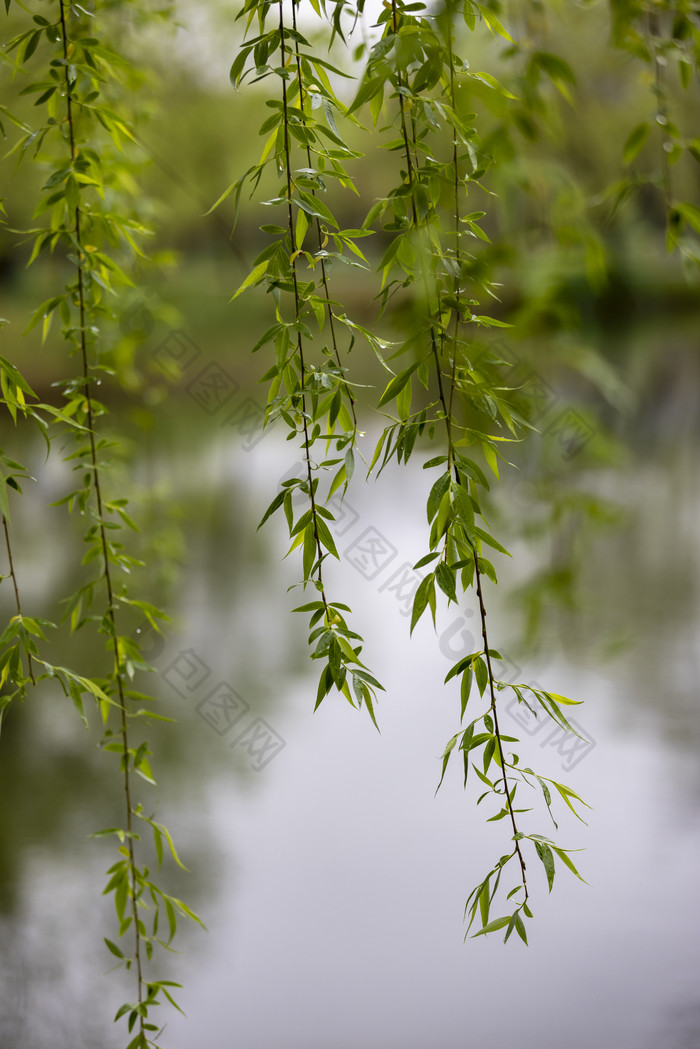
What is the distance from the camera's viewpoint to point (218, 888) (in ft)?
5.33

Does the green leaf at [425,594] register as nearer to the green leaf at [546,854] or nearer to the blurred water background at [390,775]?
the green leaf at [546,854]

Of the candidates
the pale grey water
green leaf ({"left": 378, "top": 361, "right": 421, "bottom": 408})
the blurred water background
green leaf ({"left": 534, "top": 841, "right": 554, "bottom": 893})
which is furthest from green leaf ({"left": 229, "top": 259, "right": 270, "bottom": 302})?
the pale grey water

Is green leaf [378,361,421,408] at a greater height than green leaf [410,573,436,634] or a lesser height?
greater

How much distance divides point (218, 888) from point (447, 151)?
1.32 meters

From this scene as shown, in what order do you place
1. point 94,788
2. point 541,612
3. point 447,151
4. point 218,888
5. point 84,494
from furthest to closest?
1. point 541,612
2. point 94,788
3. point 218,888
4. point 84,494
5. point 447,151

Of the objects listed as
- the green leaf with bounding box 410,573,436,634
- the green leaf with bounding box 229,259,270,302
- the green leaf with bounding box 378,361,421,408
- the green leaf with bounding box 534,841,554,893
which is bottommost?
the green leaf with bounding box 534,841,554,893

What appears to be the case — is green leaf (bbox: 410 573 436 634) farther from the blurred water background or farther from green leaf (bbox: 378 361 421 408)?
the blurred water background

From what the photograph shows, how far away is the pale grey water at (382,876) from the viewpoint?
1326mm

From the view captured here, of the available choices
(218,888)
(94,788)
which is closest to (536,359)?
(218,888)

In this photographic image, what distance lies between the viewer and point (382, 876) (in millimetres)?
1643

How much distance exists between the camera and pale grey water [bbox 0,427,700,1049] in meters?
1.33

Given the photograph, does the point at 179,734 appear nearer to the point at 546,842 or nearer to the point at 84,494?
the point at 84,494

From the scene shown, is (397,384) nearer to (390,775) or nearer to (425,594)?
(425,594)

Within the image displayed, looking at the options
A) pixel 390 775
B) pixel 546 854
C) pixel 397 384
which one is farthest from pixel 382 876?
pixel 397 384
